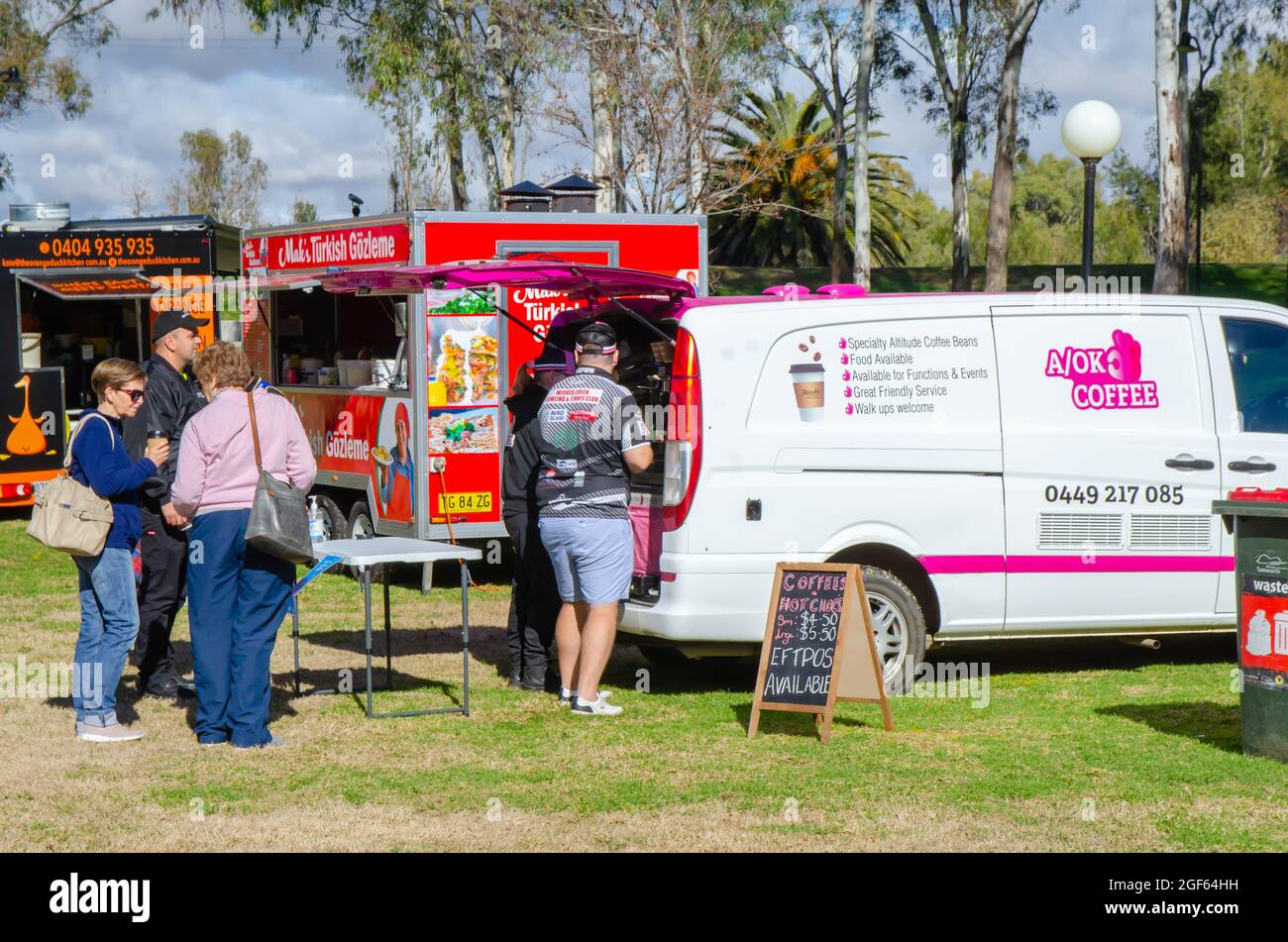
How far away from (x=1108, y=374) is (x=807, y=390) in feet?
5.57

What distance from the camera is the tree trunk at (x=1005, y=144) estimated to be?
28.7 meters

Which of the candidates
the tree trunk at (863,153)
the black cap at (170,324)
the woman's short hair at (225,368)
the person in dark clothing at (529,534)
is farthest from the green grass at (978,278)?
the woman's short hair at (225,368)

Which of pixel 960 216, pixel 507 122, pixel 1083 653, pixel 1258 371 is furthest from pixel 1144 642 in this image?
pixel 960 216

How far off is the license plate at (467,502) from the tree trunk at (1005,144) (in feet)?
57.7

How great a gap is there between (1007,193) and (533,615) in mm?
23958

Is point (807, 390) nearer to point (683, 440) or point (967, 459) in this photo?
point (683, 440)

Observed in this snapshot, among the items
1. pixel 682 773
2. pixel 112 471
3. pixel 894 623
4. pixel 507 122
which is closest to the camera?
pixel 682 773

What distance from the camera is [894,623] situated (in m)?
8.02

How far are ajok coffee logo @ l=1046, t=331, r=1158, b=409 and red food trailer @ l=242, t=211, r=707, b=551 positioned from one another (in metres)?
3.56

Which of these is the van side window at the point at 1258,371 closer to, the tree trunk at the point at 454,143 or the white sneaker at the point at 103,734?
the white sneaker at the point at 103,734

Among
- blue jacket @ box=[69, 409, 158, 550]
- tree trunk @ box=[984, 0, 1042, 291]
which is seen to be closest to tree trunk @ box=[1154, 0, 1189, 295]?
tree trunk @ box=[984, 0, 1042, 291]

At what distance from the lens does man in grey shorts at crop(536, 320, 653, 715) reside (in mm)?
7629

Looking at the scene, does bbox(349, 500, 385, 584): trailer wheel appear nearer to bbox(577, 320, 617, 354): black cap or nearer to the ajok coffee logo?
bbox(577, 320, 617, 354): black cap

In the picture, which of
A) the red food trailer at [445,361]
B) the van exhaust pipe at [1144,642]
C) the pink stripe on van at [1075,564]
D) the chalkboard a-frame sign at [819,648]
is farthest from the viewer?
the red food trailer at [445,361]
